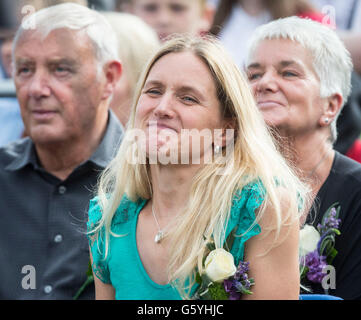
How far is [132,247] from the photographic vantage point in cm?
235

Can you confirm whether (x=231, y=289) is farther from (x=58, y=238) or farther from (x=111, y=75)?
(x=111, y=75)

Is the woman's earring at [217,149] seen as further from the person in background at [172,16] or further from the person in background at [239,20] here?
the person in background at [172,16]

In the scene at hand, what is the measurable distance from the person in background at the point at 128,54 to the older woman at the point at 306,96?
42.7 inches

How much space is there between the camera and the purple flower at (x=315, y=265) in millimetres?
2416

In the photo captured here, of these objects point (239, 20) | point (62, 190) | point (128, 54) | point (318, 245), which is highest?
point (239, 20)

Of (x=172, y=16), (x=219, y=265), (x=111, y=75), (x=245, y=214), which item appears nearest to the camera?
(x=219, y=265)

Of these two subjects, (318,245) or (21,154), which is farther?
(21,154)

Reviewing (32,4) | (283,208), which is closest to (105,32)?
(32,4)

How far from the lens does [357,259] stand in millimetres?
2453

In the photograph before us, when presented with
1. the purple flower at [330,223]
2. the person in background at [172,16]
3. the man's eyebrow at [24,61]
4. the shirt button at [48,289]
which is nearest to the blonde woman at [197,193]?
the purple flower at [330,223]

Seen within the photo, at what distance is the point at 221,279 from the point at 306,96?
98 centimetres

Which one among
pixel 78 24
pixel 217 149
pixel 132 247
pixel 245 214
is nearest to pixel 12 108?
pixel 78 24

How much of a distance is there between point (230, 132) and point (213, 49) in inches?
12.2

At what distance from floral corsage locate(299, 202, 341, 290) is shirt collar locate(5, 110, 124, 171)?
98 centimetres
